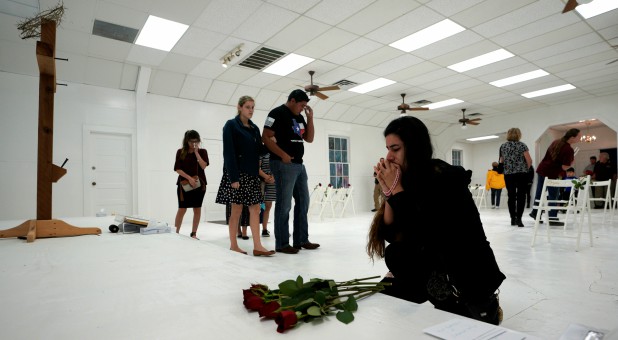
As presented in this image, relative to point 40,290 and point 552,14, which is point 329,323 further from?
point 552,14

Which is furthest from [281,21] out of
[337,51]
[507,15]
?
[507,15]

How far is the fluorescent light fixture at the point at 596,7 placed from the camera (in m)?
4.19

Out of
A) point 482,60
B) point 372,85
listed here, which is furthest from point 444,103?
point 482,60

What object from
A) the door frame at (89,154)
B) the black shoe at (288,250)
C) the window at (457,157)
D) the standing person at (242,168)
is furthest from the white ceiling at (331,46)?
the window at (457,157)

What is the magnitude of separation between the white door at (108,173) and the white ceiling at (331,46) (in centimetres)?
103

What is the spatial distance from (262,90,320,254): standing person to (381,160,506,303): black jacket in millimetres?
1747

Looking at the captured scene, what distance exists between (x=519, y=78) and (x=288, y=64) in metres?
5.00

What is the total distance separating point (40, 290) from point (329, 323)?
79 centimetres

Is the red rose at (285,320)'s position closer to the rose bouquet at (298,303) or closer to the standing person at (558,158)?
the rose bouquet at (298,303)

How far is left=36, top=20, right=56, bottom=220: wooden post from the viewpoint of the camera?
1900mm

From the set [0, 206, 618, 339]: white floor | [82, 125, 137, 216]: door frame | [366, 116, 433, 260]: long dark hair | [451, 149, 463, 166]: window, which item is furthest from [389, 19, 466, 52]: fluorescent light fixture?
[451, 149, 463, 166]: window

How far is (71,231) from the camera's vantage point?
6.40ft

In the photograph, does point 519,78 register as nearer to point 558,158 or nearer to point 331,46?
point 558,158

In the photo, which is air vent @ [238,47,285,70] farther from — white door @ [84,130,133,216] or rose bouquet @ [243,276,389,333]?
rose bouquet @ [243,276,389,333]
